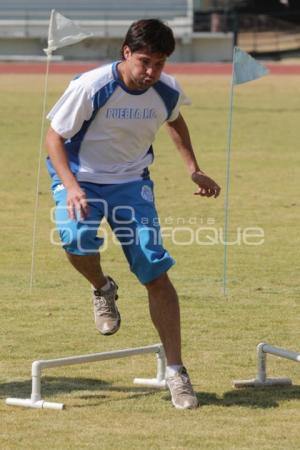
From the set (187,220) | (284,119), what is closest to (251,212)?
(187,220)

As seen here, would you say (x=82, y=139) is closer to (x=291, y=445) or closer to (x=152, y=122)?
(x=152, y=122)

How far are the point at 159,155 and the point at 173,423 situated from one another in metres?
14.3

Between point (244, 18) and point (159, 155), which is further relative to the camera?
point (244, 18)

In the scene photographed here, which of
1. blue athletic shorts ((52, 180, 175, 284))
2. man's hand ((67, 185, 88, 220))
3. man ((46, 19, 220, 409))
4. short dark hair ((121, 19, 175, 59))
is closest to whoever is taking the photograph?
man's hand ((67, 185, 88, 220))

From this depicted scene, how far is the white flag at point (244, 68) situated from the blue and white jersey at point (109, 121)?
3.53m

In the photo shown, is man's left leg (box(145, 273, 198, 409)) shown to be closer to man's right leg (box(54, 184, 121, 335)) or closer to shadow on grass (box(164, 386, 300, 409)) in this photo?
shadow on grass (box(164, 386, 300, 409))

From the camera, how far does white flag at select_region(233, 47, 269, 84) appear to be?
390 inches

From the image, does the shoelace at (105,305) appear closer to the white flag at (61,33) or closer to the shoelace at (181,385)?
the shoelace at (181,385)

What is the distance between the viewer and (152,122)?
6305 mm

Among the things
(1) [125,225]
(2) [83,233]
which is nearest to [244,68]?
(1) [125,225]

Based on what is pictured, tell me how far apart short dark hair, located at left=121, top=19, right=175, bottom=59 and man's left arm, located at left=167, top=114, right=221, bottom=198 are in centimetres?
70

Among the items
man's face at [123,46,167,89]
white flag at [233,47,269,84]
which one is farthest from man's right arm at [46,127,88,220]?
white flag at [233,47,269,84]

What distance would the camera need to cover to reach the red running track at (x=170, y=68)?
4000 cm

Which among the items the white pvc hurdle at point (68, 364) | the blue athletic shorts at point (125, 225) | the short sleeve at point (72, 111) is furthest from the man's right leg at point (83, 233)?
the white pvc hurdle at point (68, 364)
